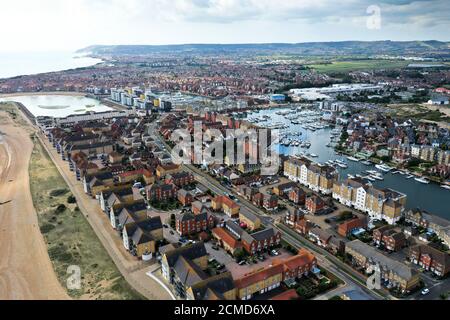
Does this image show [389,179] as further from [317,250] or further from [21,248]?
[21,248]

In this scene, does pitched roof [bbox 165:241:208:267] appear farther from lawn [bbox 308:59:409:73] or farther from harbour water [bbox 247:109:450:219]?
lawn [bbox 308:59:409:73]

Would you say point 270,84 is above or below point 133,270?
above

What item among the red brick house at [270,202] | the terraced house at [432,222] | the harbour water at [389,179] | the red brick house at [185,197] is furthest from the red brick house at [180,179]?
the terraced house at [432,222]

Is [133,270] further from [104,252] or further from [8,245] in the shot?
[8,245]

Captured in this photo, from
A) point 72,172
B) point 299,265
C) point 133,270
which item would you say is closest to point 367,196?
point 299,265

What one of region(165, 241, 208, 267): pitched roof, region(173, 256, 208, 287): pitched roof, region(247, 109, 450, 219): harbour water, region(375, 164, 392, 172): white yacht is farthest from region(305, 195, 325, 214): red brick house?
region(375, 164, 392, 172): white yacht
